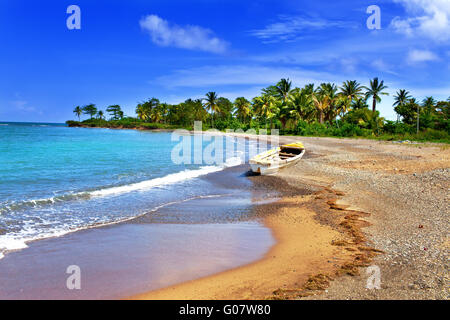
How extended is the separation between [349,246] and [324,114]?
56.5 meters

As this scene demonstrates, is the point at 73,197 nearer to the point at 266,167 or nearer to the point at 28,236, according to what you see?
the point at 28,236

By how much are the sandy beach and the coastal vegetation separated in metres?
25.8

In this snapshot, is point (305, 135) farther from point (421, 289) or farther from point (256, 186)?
point (421, 289)

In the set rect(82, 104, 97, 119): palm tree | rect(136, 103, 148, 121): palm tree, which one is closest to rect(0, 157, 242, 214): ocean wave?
rect(136, 103, 148, 121): palm tree

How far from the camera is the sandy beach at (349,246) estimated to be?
423 centimetres

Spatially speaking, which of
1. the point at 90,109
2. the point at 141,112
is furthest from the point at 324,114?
the point at 90,109

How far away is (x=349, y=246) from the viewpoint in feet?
19.1

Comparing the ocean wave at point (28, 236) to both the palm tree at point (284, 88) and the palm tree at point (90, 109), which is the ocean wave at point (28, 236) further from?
the palm tree at point (90, 109)

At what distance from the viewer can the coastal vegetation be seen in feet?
122

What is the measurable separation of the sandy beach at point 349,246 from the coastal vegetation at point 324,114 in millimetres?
25799

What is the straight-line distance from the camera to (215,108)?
289ft

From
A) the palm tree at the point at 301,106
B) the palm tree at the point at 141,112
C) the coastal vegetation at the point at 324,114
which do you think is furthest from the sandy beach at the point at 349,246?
the palm tree at the point at 141,112
